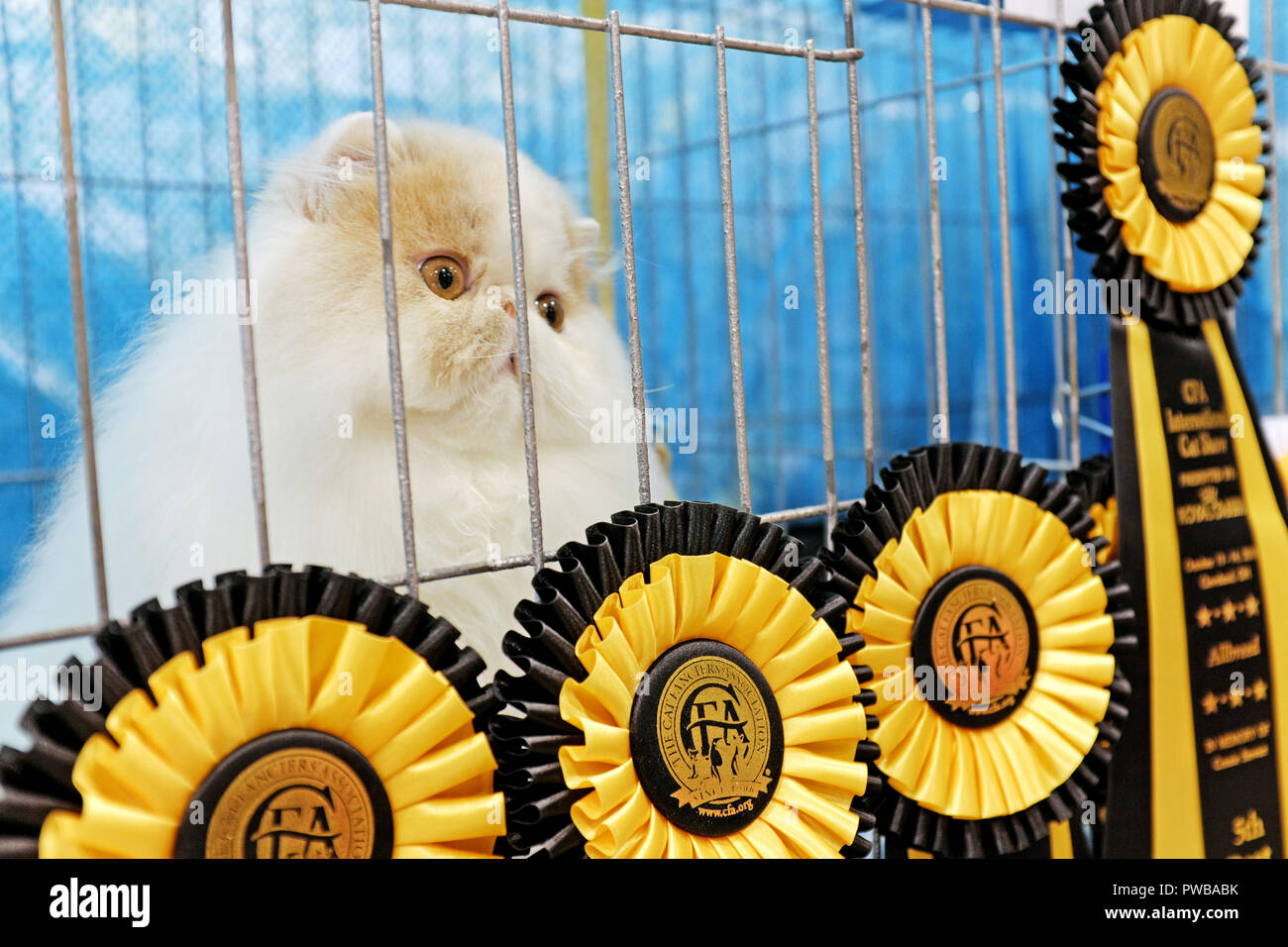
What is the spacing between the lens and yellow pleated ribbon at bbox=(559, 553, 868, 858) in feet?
1.98

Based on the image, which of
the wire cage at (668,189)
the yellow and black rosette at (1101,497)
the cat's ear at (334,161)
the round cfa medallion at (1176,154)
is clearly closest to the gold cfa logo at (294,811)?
the wire cage at (668,189)

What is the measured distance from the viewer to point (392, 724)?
0.55 m

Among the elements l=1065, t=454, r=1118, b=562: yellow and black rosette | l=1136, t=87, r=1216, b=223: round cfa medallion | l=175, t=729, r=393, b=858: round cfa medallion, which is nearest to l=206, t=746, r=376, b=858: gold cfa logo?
l=175, t=729, r=393, b=858: round cfa medallion

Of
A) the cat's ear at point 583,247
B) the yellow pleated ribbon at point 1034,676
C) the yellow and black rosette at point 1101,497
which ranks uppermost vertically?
the cat's ear at point 583,247

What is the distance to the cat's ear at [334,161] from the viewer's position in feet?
2.32

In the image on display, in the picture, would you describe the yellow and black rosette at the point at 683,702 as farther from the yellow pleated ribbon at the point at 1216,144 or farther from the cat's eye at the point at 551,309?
the yellow pleated ribbon at the point at 1216,144

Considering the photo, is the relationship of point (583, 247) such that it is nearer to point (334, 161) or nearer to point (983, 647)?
point (334, 161)

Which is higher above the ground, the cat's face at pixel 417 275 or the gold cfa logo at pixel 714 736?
the cat's face at pixel 417 275

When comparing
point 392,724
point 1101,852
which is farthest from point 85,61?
point 1101,852

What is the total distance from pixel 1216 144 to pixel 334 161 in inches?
32.5

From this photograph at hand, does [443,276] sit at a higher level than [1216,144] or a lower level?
lower

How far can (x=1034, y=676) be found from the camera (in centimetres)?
86

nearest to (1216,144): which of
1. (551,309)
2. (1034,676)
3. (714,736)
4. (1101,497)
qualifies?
(1101,497)
